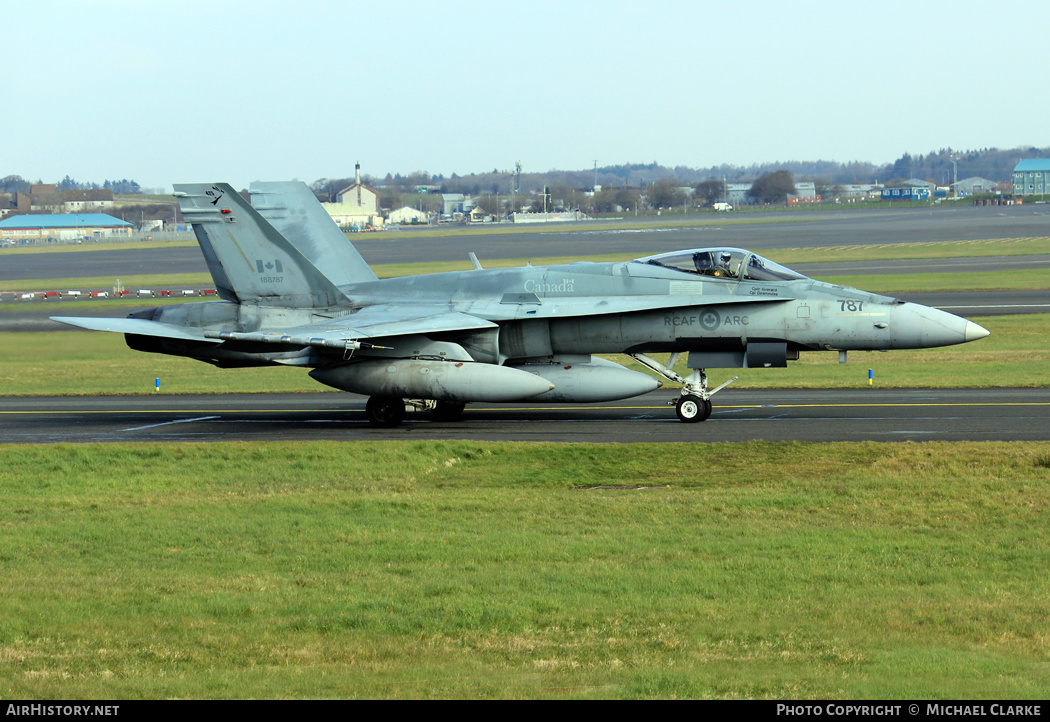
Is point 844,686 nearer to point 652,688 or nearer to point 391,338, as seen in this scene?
point 652,688

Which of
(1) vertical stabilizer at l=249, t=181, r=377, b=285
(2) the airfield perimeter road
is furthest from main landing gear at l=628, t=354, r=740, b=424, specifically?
(2) the airfield perimeter road

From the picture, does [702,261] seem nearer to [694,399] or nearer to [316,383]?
[694,399]

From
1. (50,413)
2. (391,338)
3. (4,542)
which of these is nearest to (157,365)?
(50,413)

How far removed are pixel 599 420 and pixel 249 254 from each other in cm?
849

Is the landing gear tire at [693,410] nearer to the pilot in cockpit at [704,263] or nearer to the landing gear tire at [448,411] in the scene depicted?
the pilot in cockpit at [704,263]

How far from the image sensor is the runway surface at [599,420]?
2042cm

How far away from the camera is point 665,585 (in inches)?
408

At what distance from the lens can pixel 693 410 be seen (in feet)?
72.3

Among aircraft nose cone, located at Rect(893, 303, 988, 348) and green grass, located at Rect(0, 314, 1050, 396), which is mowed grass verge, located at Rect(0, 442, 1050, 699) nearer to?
aircraft nose cone, located at Rect(893, 303, 988, 348)

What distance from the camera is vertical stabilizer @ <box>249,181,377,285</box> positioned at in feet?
87.2

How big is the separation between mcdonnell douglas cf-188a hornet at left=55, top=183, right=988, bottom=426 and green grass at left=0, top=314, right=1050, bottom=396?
565cm

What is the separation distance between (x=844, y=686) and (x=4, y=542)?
9708mm

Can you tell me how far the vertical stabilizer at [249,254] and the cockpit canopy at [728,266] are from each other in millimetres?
7358

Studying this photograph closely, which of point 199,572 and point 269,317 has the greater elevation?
point 269,317
